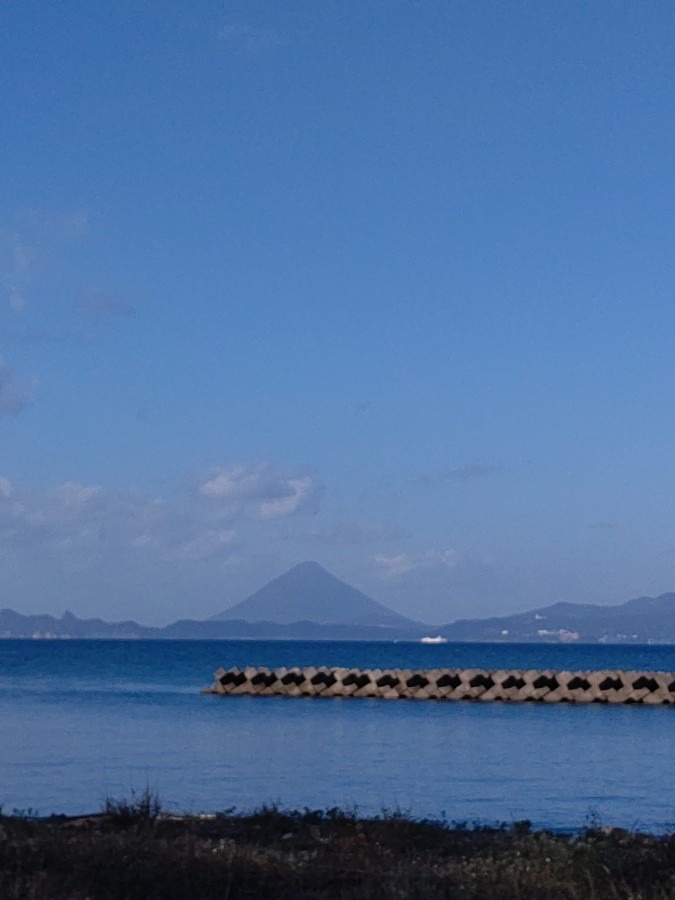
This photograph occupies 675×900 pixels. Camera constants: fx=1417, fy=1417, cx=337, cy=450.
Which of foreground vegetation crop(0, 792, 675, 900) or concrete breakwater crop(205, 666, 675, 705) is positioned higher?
concrete breakwater crop(205, 666, 675, 705)

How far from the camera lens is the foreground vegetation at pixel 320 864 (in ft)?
33.0

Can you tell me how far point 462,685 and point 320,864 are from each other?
3644 cm

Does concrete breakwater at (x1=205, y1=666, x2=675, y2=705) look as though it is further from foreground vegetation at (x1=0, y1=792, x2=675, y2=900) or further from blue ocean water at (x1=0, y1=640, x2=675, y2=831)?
foreground vegetation at (x1=0, y1=792, x2=675, y2=900)

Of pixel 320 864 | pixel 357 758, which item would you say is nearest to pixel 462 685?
pixel 357 758

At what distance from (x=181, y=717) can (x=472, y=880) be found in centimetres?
2749

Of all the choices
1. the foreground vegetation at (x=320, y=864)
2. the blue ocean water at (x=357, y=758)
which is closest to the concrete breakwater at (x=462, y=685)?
the blue ocean water at (x=357, y=758)

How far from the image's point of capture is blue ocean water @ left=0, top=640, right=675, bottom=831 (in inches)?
741

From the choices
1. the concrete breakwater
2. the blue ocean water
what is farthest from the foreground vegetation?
the concrete breakwater

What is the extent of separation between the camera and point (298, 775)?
22.2 m

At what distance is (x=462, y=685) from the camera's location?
47.7m

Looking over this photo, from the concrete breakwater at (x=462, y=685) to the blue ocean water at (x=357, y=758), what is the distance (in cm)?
168

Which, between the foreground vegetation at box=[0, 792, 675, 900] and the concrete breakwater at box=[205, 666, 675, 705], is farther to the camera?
the concrete breakwater at box=[205, 666, 675, 705]

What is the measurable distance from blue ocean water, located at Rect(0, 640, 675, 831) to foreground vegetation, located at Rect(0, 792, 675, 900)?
3921 millimetres

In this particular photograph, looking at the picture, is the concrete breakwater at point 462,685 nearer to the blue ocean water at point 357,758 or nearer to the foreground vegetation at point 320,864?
the blue ocean water at point 357,758
